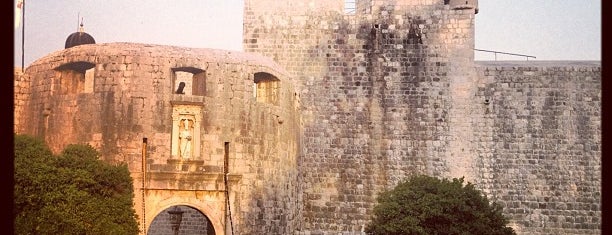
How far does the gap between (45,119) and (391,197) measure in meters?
8.04

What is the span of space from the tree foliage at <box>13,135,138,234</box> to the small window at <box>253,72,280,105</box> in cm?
435

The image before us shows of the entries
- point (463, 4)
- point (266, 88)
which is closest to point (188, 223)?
point (266, 88)

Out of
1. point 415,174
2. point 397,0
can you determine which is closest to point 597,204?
point 415,174

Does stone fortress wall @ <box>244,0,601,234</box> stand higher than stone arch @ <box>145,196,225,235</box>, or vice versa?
stone fortress wall @ <box>244,0,601,234</box>

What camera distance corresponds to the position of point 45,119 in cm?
1783

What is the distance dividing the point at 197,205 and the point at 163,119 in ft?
6.45

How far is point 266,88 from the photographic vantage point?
19.9 m

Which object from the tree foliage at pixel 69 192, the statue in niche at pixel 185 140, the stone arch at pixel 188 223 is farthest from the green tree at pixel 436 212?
the stone arch at pixel 188 223

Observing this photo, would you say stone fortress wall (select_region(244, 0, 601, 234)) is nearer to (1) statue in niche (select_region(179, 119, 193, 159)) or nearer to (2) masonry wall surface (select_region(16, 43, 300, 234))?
(2) masonry wall surface (select_region(16, 43, 300, 234))

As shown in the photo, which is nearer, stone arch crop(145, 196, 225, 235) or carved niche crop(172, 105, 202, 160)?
stone arch crop(145, 196, 225, 235)

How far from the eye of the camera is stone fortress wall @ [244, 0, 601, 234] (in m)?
21.5

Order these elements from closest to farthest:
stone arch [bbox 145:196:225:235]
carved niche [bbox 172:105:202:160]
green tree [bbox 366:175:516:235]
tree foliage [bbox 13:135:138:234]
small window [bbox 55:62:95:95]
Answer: tree foliage [bbox 13:135:138:234]
stone arch [bbox 145:196:225:235]
carved niche [bbox 172:105:202:160]
small window [bbox 55:62:95:95]
green tree [bbox 366:175:516:235]

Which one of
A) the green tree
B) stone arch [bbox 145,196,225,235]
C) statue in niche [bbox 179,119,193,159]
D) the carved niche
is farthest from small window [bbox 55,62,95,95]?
the green tree

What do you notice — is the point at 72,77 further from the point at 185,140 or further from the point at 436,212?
the point at 436,212
